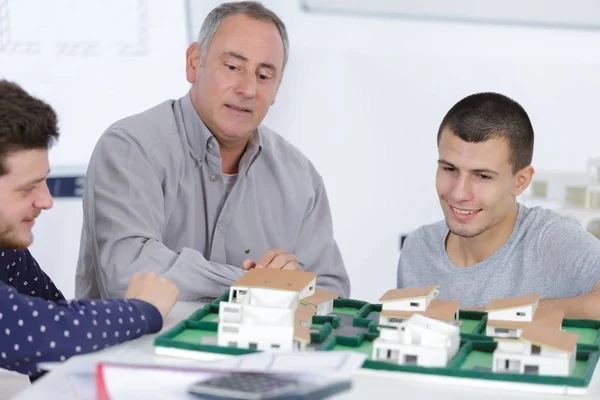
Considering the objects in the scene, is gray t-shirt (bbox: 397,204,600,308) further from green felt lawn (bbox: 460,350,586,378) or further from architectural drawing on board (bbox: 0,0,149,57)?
architectural drawing on board (bbox: 0,0,149,57)

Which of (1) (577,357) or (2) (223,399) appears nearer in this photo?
(2) (223,399)

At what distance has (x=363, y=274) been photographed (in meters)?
4.33

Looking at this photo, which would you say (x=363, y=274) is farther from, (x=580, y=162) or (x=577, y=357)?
(x=577, y=357)

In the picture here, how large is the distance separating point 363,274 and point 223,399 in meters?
3.06

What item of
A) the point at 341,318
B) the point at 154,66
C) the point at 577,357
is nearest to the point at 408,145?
the point at 154,66

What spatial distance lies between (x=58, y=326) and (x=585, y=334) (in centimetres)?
104

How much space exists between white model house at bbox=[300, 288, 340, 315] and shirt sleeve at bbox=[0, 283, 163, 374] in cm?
37

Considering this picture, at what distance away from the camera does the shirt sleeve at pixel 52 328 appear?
1.54 metres

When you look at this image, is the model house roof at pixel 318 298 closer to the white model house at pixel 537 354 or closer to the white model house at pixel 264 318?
the white model house at pixel 264 318

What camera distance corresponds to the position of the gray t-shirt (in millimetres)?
2230

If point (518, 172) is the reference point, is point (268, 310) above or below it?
below

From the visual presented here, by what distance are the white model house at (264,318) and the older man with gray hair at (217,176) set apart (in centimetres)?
60

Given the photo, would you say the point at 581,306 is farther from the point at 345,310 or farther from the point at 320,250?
the point at 320,250

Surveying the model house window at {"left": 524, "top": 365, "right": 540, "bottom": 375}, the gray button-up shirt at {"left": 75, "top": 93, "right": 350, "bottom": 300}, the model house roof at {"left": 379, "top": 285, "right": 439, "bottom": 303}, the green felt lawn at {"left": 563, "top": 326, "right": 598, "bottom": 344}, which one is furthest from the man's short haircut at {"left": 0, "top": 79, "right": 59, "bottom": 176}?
the green felt lawn at {"left": 563, "top": 326, "right": 598, "bottom": 344}
